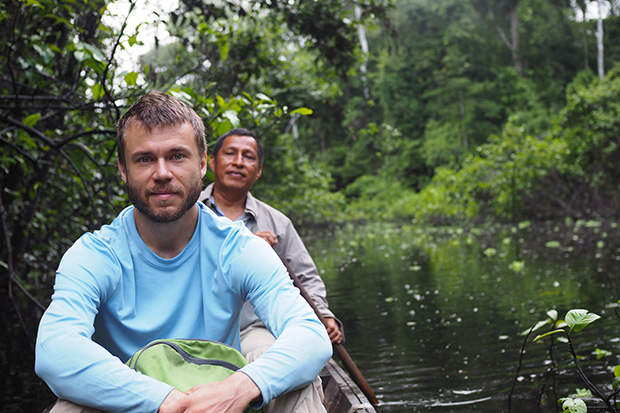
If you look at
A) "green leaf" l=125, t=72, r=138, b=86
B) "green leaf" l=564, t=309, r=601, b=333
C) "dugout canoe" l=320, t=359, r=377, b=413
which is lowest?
"dugout canoe" l=320, t=359, r=377, b=413

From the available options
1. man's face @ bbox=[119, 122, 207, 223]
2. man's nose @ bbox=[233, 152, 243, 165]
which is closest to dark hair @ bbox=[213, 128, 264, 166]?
man's nose @ bbox=[233, 152, 243, 165]

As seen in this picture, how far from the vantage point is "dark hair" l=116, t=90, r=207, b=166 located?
1741 millimetres

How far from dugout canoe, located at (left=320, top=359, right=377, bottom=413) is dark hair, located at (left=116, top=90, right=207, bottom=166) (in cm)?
127

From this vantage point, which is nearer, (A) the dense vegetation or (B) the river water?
(B) the river water

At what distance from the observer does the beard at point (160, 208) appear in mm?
1732

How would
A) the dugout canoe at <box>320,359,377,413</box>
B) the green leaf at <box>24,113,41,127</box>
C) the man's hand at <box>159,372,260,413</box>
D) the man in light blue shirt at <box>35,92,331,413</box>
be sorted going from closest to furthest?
the man's hand at <box>159,372,260,413</box>, the man in light blue shirt at <box>35,92,331,413</box>, the dugout canoe at <box>320,359,377,413</box>, the green leaf at <box>24,113,41,127</box>

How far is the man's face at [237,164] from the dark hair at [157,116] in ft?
5.19

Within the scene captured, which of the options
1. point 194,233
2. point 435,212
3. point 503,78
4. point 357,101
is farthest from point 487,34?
point 194,233

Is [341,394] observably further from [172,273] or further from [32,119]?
[32,119]

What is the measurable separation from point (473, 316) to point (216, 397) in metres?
4.59

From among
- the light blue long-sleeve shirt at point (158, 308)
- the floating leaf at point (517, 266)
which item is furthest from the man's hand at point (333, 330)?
the floating leaf at point (517, 266)

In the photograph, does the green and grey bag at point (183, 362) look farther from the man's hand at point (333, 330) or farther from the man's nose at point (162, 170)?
the man's hand at point (333, 330)

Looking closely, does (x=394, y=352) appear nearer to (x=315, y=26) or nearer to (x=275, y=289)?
(x=315, y=26)

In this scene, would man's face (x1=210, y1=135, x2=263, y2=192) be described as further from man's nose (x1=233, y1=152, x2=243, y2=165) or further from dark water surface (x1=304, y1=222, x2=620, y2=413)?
dark water surface (x1=304, y1=222, x2=620, y2=413)
